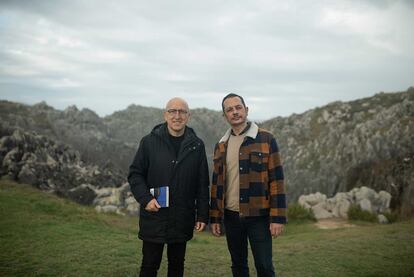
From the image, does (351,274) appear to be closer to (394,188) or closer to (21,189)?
(21,189)

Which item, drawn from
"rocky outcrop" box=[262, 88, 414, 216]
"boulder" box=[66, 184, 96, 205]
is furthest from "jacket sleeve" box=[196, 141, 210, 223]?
"boulder" box=[66, 184, 96, 205]

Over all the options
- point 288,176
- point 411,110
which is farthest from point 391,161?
point 288,176

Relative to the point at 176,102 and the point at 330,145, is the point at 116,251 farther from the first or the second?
the point at 330,145

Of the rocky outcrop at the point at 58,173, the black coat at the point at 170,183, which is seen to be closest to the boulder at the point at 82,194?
the rocky outcrop at the point at 58,173

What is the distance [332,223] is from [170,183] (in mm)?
11931

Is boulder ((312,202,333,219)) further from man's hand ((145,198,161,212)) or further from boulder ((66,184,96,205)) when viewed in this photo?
man's hand ((145,198,161,212))

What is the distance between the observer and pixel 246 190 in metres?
4.25

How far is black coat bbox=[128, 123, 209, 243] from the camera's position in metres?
4.22

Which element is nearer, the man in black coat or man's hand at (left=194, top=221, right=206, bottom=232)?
the man in black coat

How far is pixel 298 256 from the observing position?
26.0 feet

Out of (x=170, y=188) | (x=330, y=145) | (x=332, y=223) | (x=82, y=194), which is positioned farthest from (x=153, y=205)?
(x=330, y=145)

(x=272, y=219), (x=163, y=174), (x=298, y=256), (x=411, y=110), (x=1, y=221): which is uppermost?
(x=411, y=110)

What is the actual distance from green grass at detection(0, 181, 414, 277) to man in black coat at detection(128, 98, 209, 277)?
217cm

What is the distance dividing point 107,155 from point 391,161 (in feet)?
72.1
